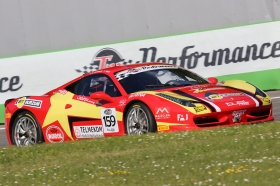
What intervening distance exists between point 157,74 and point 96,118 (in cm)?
114

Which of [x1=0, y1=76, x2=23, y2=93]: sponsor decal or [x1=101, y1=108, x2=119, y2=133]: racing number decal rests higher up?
[x1=0, y1=76, x2=23, y2=93]: sponsor decal

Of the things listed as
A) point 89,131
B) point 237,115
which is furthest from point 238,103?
point 89,131

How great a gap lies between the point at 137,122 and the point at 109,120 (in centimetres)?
55

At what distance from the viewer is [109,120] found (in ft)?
35.5

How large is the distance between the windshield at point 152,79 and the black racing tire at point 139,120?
483mm

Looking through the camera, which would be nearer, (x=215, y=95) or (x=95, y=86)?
(x=215, y=95)

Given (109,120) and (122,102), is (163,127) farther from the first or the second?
(109,120)

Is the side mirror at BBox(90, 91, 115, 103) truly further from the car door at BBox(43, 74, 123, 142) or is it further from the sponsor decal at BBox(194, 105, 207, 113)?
the sponsor decal at BBox(194, 105, 207, 113)

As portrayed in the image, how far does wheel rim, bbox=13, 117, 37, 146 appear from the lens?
11906mm

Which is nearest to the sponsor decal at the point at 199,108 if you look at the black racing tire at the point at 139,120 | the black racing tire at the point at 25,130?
the black racing tire at the point at 139,120

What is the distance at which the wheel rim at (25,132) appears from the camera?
39.1 ft

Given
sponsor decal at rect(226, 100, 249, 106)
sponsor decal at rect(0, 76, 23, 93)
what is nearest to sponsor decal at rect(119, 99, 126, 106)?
sponsor decal at rect(226, 100, 249, 106)

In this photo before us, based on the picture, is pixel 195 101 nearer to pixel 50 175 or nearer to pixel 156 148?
pixel 156 148

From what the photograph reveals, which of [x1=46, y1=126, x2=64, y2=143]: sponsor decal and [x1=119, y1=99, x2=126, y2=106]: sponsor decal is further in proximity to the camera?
[x1=46, y1=126, x2=64, y2=143]: sponsor decal
